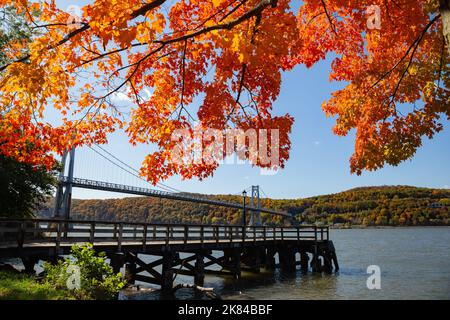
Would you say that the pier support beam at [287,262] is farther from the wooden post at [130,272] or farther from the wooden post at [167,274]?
the wooden post at [130,272]

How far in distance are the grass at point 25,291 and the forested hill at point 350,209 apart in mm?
107202

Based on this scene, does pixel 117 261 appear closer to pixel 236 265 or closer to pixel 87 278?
pixel 87 278

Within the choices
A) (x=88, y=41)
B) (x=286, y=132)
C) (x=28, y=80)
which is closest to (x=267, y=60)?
(x=286, y=132)

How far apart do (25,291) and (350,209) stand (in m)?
187

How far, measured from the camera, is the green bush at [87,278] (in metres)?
8.41

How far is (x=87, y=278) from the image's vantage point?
891 cm

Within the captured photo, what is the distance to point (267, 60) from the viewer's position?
8.02 metres

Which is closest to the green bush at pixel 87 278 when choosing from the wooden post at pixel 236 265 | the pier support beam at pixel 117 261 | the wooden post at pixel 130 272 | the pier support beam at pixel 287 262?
the pier support beam at pixel 117 261

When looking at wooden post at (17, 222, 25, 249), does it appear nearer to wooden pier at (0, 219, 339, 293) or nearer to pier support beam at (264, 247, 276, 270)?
wooden pier at (0, 219, 339, 293)

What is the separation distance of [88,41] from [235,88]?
332 cm

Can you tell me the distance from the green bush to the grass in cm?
35

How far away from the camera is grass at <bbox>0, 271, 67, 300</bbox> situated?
23.4 feet
